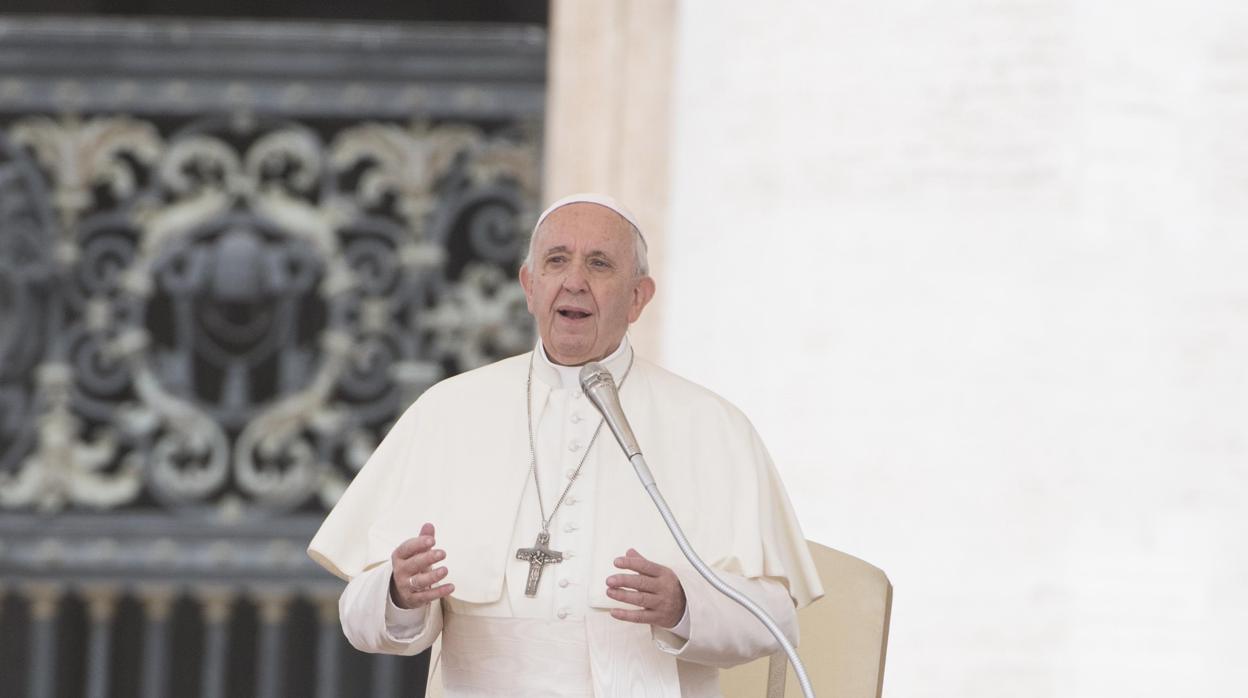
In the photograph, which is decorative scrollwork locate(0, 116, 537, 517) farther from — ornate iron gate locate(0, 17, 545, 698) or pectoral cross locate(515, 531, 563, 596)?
pectoral cross locate(515, 531, 563, 596)

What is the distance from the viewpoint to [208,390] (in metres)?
5.20

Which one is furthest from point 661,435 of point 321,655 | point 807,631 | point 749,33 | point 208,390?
point 208,390

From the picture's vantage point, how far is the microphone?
7.44 feet

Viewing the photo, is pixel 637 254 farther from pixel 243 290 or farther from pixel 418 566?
pixel 243 290

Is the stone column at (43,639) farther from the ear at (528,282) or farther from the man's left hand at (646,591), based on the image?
the man's left hand at (646,591)

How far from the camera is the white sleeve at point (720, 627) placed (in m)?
2.44

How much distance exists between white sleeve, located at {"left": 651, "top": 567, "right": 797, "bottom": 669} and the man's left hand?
3 centimetres

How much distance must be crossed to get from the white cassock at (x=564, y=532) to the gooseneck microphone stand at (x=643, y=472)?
0.55 feet

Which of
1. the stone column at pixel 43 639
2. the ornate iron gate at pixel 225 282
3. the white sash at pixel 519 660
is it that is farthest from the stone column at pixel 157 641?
the white sash at pixel 519 660

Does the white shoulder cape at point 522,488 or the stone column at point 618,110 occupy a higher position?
the stone column at point 618,110

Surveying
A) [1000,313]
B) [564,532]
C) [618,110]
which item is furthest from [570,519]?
[618,110]

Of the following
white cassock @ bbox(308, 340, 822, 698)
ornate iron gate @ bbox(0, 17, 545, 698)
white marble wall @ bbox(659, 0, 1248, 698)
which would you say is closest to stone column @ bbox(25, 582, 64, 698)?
ornate iron gate @ bbox(0, 17, 545, 698)

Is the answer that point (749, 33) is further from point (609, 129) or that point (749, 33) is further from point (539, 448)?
point (539, 448)

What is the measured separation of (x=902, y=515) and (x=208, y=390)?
211 centimetres
